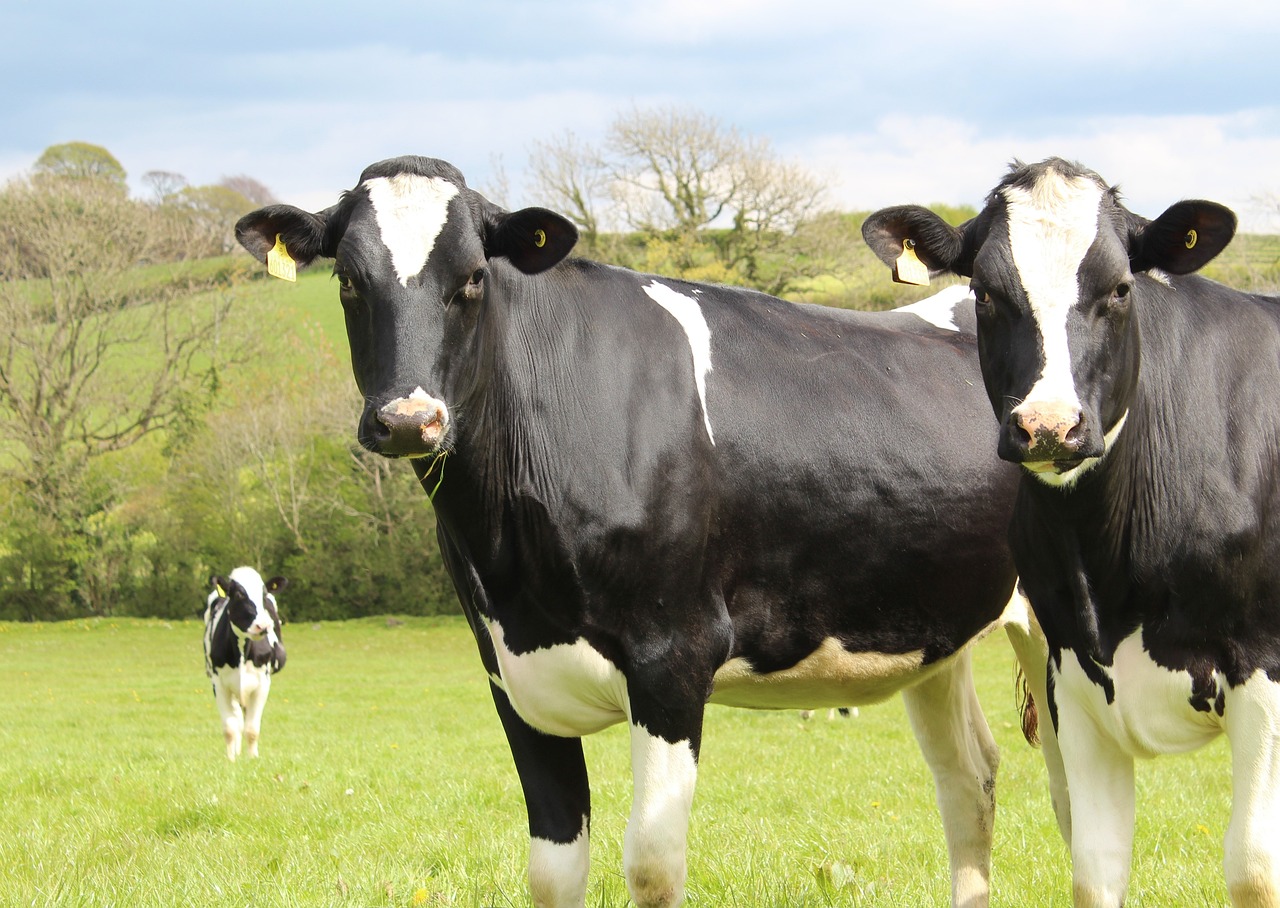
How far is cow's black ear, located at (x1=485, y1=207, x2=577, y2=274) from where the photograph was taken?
4543 mm

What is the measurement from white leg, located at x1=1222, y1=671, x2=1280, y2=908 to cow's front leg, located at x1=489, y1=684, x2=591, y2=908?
2.19 meters

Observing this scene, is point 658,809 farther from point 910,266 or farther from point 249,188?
point 249,188

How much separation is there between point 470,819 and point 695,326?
4.28 m

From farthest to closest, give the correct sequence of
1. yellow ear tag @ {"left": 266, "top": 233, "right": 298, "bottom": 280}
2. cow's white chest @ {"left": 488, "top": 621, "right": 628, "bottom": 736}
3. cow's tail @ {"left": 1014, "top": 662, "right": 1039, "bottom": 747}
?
cow's tail @ {"left": 1014, "top": 662, "right": 1039, "bottom": 747} → yellow ear tag @ {"left": 266, "top": 233, "right": 298, "bottom": 280} → cow's white chest @ {"left": 488, "top": 621, "right": 628, "bottom": 736}

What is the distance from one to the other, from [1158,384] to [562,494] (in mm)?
1996

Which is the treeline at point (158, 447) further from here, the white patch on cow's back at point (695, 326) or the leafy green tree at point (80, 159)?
the white patch on cow's back at point (695, 326)

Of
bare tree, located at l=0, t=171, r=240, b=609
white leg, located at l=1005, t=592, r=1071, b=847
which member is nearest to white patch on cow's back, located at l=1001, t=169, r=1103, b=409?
white leg, located at l=1005, t=592, r=1071, b=847

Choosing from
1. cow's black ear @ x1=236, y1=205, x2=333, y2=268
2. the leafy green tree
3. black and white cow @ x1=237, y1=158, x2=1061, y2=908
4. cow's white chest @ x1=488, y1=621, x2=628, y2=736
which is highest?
the leafy green tree

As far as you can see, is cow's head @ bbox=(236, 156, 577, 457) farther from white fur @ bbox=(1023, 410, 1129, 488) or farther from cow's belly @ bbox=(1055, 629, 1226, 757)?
cow's belly @ bbox=(1055, 629, 1226, 757)

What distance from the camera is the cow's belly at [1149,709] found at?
386 cm

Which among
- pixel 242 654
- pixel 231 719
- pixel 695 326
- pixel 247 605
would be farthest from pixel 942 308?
pixel 247 605

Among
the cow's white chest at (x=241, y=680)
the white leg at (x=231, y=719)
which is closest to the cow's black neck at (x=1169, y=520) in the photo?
the white leg at (x=231, y=719)

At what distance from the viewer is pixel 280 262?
4832 mm

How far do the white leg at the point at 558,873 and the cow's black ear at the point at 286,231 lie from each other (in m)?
2.35
